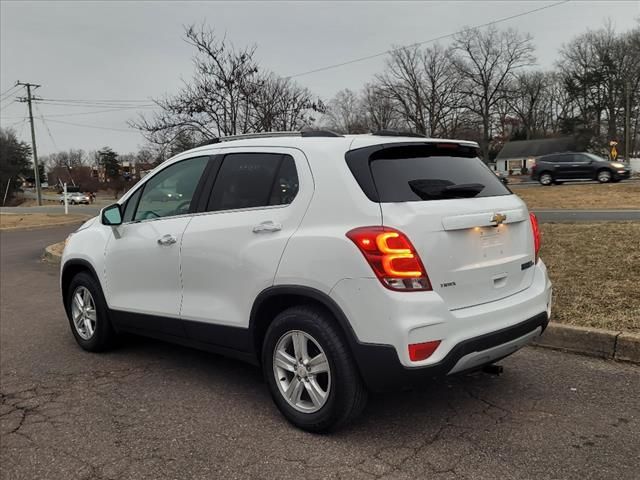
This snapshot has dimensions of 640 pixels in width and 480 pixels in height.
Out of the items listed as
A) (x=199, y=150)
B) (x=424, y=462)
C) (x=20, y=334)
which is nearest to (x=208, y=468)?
(x=424, y=462)

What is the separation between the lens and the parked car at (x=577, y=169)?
89.2 feet

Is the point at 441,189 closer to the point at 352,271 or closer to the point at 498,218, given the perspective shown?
the point at 498,218

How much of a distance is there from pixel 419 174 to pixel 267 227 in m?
0.98

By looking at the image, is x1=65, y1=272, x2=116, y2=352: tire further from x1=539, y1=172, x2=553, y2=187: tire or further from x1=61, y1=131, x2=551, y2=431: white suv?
x1=539, y1=172, x2=553, y2=187: tire

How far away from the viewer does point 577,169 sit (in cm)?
2783

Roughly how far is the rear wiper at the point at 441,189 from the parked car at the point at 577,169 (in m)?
27.2

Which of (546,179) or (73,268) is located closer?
(73,268)

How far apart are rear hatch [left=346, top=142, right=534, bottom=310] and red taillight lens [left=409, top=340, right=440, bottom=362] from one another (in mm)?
251

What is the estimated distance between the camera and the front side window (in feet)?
13.8

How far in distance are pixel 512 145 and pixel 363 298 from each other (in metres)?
87.8

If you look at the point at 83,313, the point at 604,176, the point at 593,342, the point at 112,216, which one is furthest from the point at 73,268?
the point at 604,176

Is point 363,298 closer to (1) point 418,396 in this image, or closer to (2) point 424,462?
(2) point 424,462

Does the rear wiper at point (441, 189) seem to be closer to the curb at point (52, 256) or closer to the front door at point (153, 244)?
the front door at point (153, 244)

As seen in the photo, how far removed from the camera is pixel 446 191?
3.31 meters
